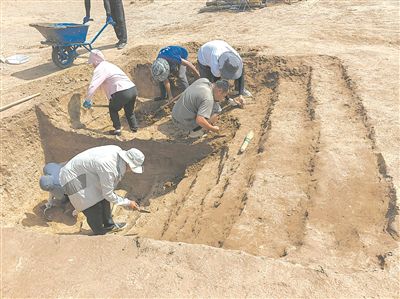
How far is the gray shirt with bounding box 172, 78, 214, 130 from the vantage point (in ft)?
19.0

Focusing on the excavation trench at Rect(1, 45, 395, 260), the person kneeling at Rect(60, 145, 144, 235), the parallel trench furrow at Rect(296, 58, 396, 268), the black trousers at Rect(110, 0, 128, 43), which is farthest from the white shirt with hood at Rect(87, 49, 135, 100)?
the black trousers at Rect(110, 0, 128, 43)

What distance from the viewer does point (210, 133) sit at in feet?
21.2

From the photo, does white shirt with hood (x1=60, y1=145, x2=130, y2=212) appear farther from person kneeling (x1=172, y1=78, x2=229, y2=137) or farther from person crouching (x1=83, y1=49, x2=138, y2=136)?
person crouching (x1=83, y1=49, x2=138, y2=136)

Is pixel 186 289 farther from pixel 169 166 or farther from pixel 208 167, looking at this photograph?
pixel 169 166

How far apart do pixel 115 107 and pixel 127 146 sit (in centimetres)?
68

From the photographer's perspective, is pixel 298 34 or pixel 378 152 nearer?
pixel 378 152

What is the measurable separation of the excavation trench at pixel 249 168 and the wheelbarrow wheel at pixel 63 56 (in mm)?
1324

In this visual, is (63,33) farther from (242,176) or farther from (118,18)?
(242,176)

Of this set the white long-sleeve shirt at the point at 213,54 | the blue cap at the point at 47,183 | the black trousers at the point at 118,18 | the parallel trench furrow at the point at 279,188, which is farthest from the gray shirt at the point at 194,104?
the black trousers at the point at 118,18

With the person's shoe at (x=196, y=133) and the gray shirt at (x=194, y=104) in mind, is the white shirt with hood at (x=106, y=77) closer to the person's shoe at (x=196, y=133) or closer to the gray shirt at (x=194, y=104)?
the gray shirt at (x=194, y=104)

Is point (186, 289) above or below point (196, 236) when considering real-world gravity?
above

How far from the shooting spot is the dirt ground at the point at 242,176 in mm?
3473

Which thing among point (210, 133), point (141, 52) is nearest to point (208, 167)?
point (210, 133)

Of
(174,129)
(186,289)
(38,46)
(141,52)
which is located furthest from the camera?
(38,46)
